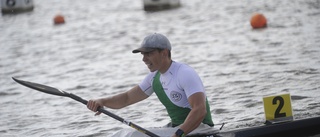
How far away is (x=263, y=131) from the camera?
6.56 meters

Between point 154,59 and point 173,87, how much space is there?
31cm

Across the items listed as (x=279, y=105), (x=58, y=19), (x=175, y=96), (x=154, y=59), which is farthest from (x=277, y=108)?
(x=58, y=19)

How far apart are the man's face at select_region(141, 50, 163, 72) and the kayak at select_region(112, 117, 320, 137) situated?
594 mm

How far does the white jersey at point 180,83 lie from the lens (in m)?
6.09

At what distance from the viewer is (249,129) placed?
6.53m

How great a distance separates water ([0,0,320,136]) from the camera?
974cm

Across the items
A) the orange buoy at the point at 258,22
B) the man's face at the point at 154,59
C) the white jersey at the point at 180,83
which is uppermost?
the man's face at the point at 154,59

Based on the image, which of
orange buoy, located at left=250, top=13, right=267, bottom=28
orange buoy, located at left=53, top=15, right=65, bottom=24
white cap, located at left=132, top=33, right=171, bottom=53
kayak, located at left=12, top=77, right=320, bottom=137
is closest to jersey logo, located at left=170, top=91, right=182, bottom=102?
kayak, located at left=12, top=77, right=320, bottom=137

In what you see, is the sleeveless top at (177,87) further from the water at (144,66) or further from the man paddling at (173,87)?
the water at (144,66)

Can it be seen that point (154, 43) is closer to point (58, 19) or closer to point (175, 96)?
point (175, 96)

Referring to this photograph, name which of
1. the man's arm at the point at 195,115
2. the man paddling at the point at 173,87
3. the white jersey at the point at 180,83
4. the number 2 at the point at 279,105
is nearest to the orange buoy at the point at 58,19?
the man paddling at the point at 173,87

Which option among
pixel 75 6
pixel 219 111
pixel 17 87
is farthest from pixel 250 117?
pixel 75 6

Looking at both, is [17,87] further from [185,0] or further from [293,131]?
[185,0]

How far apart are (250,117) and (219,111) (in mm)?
697
